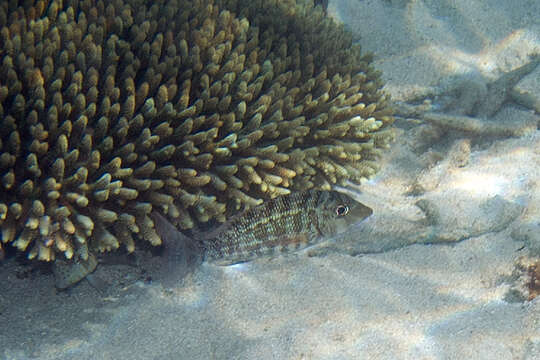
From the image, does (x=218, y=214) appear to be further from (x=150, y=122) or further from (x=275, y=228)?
(x=150, y=122)

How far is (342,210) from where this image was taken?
381 centimetres

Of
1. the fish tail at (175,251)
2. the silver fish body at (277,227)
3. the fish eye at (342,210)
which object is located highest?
the fish eye at (342,210)

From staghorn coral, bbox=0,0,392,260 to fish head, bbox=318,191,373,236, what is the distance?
1.54ft

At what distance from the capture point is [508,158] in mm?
5207

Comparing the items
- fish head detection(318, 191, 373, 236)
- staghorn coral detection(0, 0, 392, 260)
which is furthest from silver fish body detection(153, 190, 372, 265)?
staghorn coral detection(0, 0, 392, 260)

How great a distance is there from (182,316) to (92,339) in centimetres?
65

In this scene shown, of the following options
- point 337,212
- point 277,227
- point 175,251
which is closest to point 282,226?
point 277,227

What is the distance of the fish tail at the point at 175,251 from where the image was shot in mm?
3438

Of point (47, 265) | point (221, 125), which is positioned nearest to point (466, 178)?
point (221, 125)

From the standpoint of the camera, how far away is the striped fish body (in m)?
3.64

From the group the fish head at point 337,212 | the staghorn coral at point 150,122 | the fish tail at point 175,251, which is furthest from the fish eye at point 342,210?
the fish tail at point 175,251

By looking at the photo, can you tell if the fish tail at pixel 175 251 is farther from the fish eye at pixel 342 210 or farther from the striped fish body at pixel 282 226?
the fish eye at pixel 342 210

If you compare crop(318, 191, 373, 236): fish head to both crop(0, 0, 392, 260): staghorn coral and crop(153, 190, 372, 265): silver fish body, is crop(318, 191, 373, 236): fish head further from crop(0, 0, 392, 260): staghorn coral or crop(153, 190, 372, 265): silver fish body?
crop(0, 0, 392, 260): staghorn coral

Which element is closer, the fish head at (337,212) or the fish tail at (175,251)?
the fish tail at (175,251)
